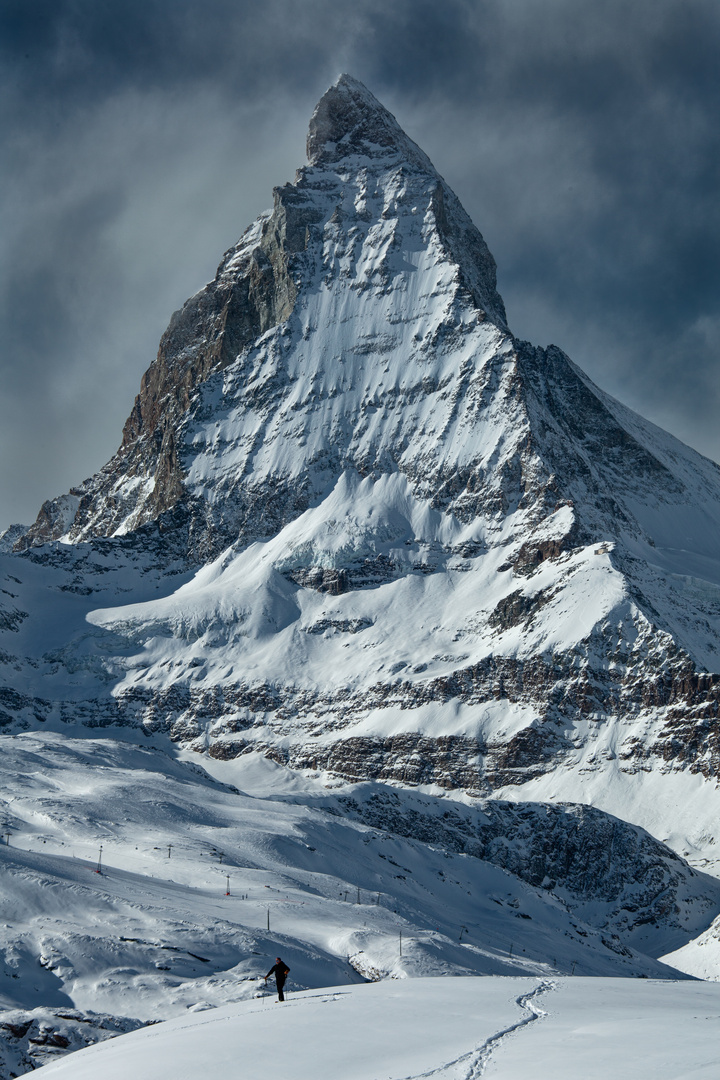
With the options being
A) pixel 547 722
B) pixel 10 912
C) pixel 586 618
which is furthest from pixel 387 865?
pixel 586 618

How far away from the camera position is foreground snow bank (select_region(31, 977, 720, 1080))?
19781 millimetres

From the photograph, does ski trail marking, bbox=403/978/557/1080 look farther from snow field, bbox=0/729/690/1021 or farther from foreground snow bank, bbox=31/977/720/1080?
snow field, bbox=0/729/690/1021

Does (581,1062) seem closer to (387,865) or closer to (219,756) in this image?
(387,865)

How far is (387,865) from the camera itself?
10931 cm

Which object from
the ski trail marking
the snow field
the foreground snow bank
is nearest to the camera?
the foreground snow bank

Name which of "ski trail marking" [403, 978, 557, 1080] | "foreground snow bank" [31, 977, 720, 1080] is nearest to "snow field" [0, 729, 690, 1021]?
"foreground snow bank" [31, 977, 720, 1080]

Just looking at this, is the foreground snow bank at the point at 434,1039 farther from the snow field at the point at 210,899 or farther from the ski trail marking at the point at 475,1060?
the snow field at the point at 210,899

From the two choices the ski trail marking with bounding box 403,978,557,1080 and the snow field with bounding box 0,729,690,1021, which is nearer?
the ski trail marking with bounding box 403,978,557,1080

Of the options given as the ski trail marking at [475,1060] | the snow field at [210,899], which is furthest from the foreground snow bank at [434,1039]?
the snow field at [210,899]

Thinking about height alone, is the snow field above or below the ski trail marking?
below

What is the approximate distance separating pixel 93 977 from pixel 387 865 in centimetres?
6736

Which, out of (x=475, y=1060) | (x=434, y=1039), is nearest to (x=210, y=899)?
(x=434, y=1039)

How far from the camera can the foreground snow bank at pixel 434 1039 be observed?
19.8 metres

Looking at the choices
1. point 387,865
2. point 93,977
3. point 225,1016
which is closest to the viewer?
point 225,1016
